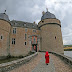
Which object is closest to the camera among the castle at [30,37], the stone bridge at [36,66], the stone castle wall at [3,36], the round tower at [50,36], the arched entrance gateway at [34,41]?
the stone bridge at [36,66]

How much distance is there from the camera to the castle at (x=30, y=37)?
15.9m

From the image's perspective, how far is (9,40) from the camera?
16406 mm

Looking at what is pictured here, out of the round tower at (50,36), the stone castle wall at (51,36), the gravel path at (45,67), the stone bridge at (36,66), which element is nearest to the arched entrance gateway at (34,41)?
the round tower at (50,36)

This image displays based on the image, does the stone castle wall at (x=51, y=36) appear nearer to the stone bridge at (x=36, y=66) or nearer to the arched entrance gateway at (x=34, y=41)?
the arched entrance gateway at (x=34, y=41)

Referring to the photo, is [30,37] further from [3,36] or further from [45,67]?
[45,67]

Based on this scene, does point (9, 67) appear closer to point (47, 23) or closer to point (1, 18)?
point (1, 18)

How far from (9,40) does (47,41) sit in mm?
11100

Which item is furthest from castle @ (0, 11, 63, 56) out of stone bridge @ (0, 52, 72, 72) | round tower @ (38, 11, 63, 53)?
stone bridge @ (0, 52, 72, 72)

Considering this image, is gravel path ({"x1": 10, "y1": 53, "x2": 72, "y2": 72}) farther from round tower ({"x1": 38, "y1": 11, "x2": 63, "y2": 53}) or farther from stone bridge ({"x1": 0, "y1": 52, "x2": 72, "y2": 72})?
round tower ({"x1": 38, "y1": 11, "x2": 63, "y2": 53})

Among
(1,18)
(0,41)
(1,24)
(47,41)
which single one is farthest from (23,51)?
(1,18)

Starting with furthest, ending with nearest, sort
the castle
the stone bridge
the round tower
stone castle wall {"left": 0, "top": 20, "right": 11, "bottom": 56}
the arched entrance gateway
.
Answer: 1. the arched entrance gateway
2. the round tower
3. the castle
4. stone castle wall {"left": 0, "top": 20, "right": 11, "bottom": 56}
5. the stone bridge

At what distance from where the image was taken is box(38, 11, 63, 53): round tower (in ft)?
55.6

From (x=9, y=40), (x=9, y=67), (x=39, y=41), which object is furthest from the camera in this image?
(x=39, y=41)

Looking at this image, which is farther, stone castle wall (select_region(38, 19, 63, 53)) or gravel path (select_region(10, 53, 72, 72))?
stone castle wall (select_region(38, 19, 63, 53))
